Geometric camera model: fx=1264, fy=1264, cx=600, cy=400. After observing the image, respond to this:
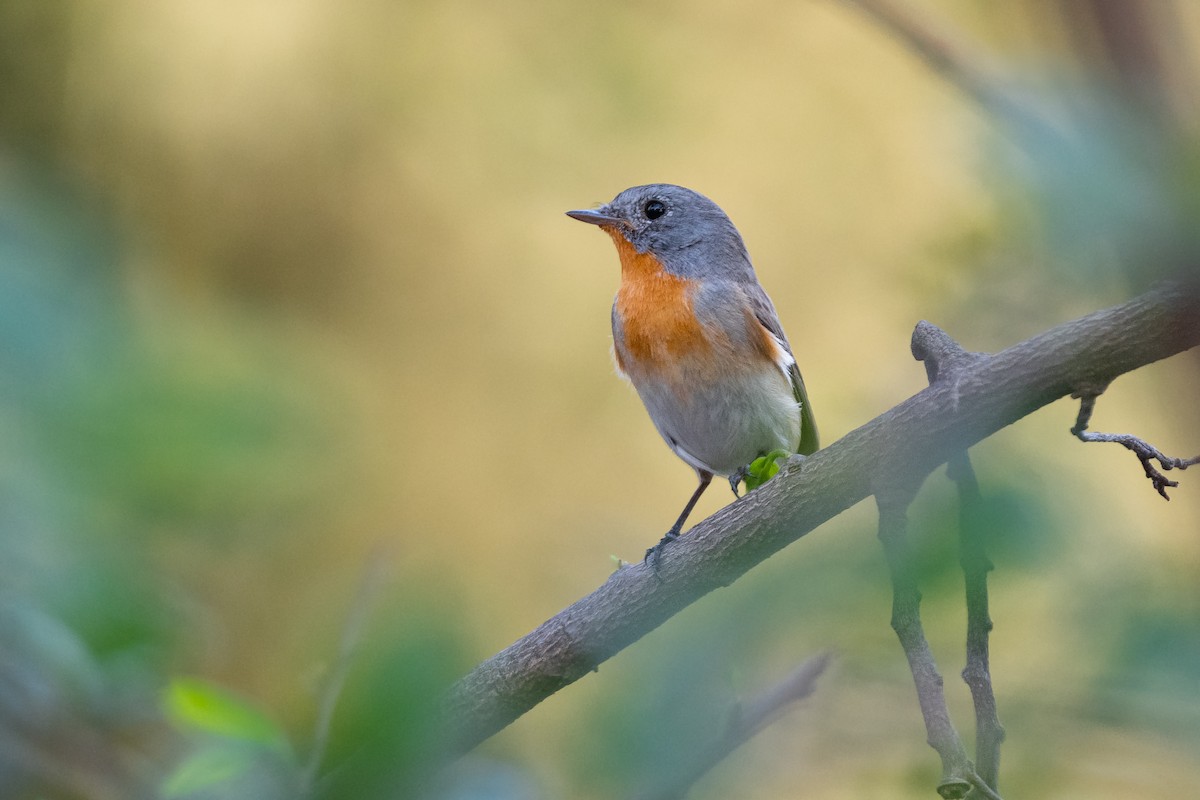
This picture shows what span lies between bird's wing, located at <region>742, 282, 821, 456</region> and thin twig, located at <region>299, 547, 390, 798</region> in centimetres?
185

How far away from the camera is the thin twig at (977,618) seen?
120cm

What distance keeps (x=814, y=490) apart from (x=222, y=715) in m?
0.83

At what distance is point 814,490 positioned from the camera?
69.2 inches

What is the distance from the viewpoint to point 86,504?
81.8 inches

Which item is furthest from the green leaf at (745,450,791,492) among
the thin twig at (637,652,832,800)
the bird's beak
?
the bird's beak

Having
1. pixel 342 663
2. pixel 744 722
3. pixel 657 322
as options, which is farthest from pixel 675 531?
pixel 342 663

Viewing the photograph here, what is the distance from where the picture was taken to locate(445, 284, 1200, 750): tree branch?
54.3 inches

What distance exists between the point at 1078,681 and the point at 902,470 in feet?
1.34

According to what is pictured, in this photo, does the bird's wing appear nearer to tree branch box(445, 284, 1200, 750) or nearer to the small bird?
the small bird

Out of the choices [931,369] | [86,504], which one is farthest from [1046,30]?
[86,504]

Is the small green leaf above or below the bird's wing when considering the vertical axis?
below

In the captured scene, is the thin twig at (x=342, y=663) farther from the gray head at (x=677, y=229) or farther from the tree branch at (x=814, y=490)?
the gray head at (x=677, y=229)

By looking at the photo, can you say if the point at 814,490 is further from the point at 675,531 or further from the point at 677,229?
the point at 677,229

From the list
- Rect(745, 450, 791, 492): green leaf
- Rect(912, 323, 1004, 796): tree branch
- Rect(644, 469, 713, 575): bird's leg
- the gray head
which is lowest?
Rect(912, 323, 1004, 796): tree branch
